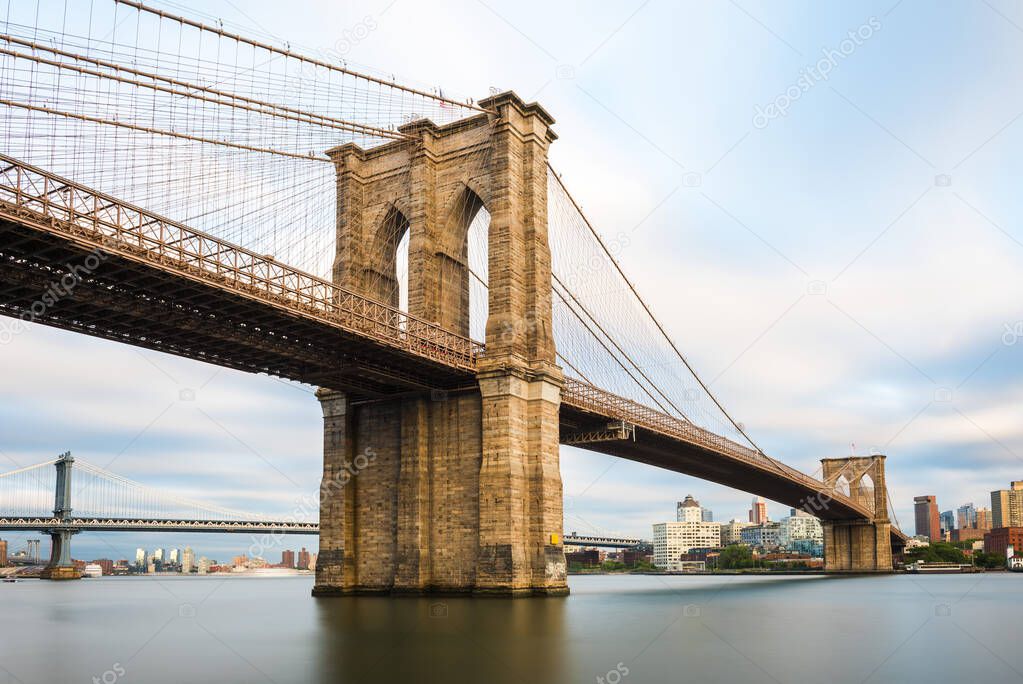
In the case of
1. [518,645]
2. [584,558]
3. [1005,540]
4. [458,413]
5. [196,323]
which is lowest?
[584,558]

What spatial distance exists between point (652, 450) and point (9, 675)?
164ft

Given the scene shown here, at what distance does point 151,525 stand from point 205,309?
243 feet

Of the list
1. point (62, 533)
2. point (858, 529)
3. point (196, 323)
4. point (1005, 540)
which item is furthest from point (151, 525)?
point (1005, 540)

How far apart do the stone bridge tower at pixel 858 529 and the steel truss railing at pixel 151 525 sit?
64390mm

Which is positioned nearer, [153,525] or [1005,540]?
[153,525]

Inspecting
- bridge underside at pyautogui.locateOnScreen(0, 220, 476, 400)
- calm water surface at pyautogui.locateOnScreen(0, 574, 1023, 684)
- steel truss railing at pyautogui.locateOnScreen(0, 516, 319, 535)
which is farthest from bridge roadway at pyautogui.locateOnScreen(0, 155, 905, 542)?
steel truss railing at pyautogui.locateOnScreen(0, 516, 319, 535)

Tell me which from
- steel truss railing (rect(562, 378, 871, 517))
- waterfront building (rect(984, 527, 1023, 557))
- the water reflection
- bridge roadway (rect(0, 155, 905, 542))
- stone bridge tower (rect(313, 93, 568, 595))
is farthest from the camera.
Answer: waterfront building (rect(984, 527, 1023, 557))

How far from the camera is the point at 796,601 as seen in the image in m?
42.8

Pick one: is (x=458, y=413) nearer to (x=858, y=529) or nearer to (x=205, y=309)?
(x=205, y=309)

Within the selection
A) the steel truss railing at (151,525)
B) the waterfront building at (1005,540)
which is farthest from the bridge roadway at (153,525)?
the waterfront building at (1005,540)

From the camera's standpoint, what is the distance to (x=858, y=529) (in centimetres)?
11531

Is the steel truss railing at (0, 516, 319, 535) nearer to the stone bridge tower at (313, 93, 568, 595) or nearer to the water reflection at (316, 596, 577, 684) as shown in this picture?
the stone bridge tower at (313, 93, 568, 595)

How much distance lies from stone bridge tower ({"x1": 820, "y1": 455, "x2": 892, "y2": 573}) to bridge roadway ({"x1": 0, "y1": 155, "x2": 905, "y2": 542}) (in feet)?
248

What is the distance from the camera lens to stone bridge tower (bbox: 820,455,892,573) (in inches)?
4424
